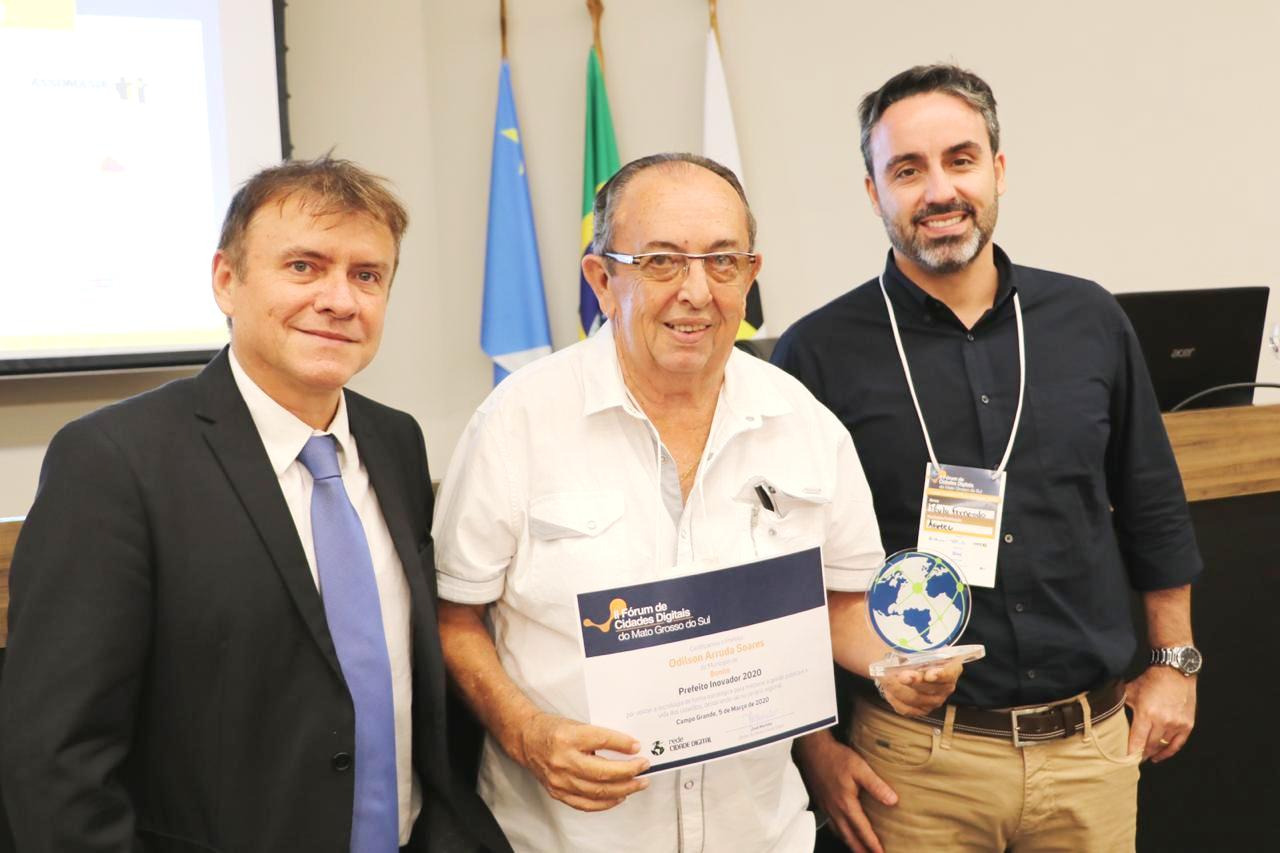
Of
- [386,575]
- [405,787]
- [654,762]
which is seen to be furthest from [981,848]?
[386,575]

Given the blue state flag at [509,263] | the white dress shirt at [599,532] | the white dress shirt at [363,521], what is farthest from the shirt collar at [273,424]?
the blue state flag at [509,263]

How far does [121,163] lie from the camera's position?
3.34 m

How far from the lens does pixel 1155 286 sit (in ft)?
15.8

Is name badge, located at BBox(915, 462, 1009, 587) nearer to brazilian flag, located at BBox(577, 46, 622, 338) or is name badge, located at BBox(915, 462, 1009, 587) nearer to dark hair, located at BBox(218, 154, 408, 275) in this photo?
dark hair, located at BBox(218, 154, 408, 275)

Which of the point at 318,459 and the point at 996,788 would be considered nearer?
the point at 318,459

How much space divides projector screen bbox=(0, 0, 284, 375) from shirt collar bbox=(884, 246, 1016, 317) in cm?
230

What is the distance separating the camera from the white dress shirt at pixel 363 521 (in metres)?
1.38

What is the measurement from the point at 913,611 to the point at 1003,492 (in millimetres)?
364

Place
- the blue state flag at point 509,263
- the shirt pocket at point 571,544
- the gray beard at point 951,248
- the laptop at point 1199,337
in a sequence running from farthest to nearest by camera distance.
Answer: the blue state flag at point 509,263, the laptop at point 1199,337, the gray beard at point 951,248, the shirt pocket at point 571,544

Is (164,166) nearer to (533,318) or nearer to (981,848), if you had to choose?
(533,318)

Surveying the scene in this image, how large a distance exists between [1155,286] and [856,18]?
1.79 meters

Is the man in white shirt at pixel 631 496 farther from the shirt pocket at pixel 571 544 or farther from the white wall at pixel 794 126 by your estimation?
the white wall at pixel 794 126

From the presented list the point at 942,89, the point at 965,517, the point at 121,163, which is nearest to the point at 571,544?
the point at 965,517

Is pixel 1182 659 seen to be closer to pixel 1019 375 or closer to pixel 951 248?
pixel 1019 375
